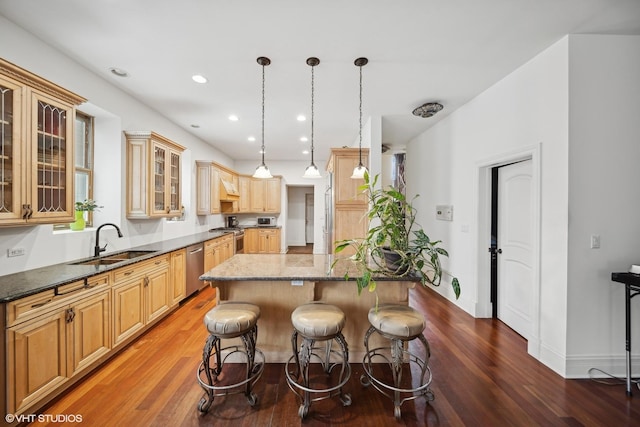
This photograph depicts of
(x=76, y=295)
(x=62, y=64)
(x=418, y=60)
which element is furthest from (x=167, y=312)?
(x=418, y=60)

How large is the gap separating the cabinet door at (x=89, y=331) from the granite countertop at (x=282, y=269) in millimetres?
920

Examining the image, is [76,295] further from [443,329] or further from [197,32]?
[443,329]

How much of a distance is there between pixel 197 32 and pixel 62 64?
1.51 m

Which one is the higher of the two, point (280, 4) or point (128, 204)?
point (280, 4)

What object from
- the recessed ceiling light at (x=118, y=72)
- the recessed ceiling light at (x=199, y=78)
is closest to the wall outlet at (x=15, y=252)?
Result: the recessed ceiling light at (x=118, y=72)

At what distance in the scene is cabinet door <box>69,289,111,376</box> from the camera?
1.97m

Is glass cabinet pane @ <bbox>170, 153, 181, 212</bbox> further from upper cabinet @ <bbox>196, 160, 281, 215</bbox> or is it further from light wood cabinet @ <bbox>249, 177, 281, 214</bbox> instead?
light wood cabinet @ <bbox>249, 177, 281, 214</bbox>

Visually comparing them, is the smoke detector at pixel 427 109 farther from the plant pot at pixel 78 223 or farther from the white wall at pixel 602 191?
the plant pot at pixel 78 223

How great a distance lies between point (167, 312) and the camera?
130 inches

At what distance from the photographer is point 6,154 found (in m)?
1.82

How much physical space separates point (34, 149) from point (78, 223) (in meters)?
1.03

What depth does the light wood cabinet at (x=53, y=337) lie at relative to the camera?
1584mm

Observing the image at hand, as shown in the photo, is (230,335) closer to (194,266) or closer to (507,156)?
(194,266)

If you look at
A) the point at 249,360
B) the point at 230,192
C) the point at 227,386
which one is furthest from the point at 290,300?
the point at 230,192
